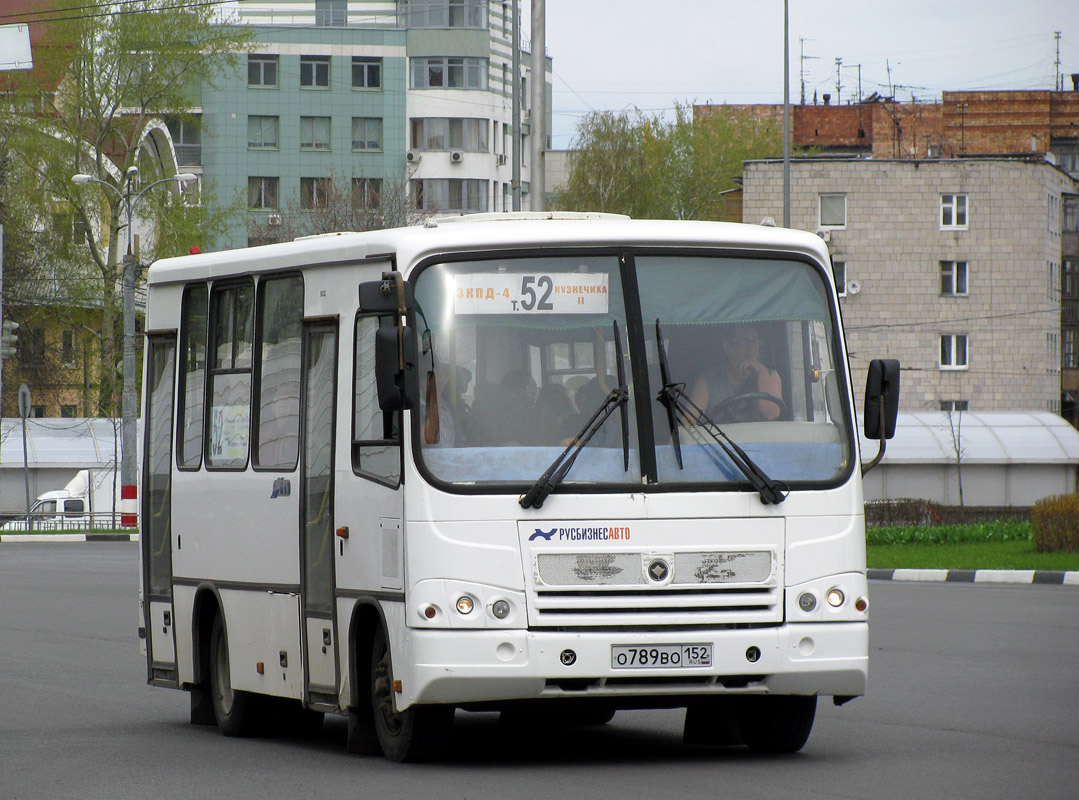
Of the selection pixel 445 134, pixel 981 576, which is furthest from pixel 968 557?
pixel 445 134

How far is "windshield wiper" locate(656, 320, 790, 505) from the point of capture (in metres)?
9.34

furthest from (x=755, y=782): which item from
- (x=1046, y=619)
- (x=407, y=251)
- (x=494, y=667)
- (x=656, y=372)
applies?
(x=1046, y=619)

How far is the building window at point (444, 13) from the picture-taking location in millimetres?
92438

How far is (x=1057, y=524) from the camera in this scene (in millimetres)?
30281

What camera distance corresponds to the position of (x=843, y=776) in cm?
902

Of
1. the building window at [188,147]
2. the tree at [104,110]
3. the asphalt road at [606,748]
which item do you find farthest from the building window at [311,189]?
the asphalt road at [606,748]

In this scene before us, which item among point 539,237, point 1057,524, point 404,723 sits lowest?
point 1057,524

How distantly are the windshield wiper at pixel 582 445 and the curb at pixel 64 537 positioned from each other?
34186 millimetres

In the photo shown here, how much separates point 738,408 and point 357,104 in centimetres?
8490

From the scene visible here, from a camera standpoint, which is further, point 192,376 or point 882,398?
point 192,376

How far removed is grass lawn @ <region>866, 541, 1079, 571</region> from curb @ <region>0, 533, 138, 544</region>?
16.5 meters

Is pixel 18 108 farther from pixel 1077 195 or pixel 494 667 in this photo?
pixel 494 667

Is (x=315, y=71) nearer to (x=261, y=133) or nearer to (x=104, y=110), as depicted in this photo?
(x=261, y=133)

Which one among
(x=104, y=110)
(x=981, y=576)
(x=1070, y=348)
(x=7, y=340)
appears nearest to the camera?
(x=981, y=576)
